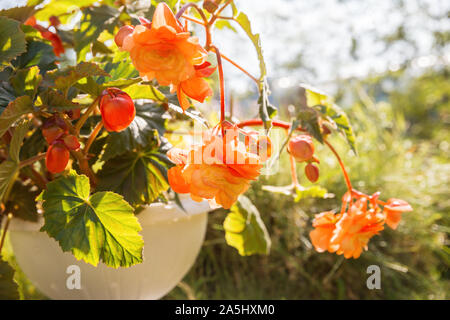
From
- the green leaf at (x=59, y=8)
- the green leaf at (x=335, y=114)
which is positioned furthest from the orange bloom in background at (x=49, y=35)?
the green leaf at (x=335, y=114)

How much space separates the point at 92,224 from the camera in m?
0.36

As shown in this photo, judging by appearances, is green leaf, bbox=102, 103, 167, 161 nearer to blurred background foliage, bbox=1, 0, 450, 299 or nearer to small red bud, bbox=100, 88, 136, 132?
small red bud, bbox=100, 88, 136, 132

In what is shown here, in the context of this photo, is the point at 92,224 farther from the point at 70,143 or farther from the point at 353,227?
the point at 353,227

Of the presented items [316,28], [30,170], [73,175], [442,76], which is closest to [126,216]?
[73,175]

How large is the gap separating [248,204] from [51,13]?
1.43ft

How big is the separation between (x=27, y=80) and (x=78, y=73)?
0.08 meters

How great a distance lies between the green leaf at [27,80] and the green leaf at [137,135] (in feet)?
0.32

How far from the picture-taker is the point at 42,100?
35 cm

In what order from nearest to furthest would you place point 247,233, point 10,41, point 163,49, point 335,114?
point 163,49 < point 10,41 < point 335,114 < point 247,233

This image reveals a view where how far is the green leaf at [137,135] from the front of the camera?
0.43 meters

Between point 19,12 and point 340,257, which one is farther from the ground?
point 19,12

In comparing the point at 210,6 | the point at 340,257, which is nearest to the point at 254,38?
the point at 210,6

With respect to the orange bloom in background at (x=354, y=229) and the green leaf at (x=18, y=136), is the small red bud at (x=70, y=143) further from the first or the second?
the orange bloom in background at (x=354, y=229)

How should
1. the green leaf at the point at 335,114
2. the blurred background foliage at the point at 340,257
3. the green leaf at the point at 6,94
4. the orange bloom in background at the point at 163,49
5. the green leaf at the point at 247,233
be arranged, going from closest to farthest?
the orange bloom in background at the point at 163,49
the green leaf at the point at 6,94
the green leaf at the point at 335,114
the green leaf at the point at 247,233
the blurred background foliage at the point at 340,257
